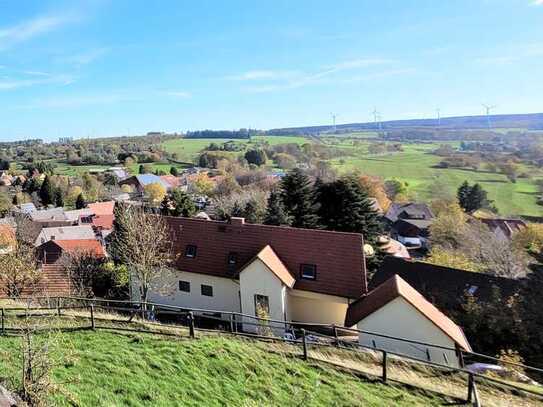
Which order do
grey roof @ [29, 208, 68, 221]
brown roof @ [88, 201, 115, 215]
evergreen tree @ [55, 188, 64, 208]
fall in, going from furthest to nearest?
evergreen tree @ [55, 188, 64, 208] → brown roof @ [88, 201, 115, 215] → grey roof @ [29, 208, 68, 221]

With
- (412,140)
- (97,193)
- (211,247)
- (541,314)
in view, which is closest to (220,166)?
(97,193)

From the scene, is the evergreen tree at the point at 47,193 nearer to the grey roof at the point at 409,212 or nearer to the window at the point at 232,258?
the grey roof at the point at 409,212

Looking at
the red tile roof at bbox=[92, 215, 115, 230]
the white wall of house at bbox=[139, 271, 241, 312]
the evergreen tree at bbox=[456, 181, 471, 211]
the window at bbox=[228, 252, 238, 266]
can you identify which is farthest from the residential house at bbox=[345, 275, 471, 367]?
the evergreen tree at bbox=[456, 181, 471, 211]

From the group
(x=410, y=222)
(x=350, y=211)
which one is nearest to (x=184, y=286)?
(x=350, y=211)

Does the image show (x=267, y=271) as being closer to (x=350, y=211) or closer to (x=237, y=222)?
(x=237, y=222)

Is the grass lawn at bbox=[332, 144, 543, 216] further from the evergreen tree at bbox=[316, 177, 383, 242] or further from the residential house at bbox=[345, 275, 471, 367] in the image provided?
the residential house at bbox=[345, 275, 471, 367]

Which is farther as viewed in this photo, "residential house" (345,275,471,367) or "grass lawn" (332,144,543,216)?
"grass lawn" (332,144,543,216)
